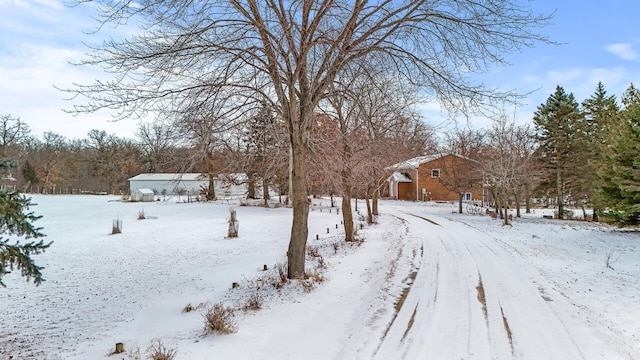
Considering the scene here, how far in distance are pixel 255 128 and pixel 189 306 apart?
408 cm

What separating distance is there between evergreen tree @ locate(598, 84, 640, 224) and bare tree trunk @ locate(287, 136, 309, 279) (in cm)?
1308

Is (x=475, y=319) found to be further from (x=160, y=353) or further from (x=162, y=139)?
(x=162, y=139)

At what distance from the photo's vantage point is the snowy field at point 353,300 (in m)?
→ 4.72

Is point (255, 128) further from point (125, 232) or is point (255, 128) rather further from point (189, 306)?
point (125, 232)

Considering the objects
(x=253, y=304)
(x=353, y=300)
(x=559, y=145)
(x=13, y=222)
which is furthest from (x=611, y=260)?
(x=559, y=145)

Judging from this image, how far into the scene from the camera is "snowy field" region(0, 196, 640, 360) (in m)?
4.72

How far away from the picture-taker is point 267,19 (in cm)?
711

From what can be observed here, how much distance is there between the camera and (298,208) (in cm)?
791

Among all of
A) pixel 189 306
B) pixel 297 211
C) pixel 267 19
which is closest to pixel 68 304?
pixel 189 306

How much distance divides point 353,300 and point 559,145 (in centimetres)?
2588

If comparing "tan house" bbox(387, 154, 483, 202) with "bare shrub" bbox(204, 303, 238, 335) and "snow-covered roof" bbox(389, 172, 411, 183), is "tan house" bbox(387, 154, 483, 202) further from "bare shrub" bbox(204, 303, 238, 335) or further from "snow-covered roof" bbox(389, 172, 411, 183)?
"bare shrub" bbox(204, 303, 238, 335)

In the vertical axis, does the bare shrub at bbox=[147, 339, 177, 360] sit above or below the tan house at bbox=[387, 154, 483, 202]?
below

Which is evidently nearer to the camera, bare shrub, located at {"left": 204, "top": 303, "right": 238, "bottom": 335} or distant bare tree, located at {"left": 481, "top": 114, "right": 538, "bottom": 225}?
bare shrub, located at {"left": 204, "top": 303, "right": 238, "bottom": 335}

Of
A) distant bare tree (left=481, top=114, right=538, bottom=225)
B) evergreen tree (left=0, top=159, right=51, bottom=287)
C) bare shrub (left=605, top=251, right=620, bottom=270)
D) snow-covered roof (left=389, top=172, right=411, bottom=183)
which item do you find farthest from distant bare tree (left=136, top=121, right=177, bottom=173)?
snow-covered roof (left=389, top=172, right=411, bottom=183)
